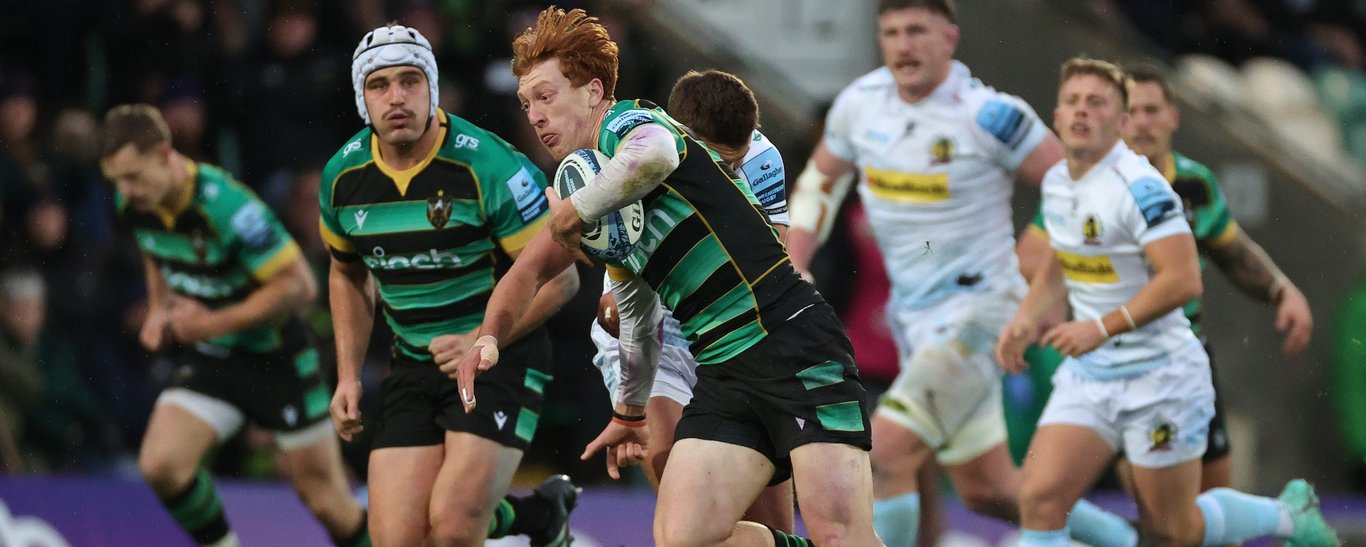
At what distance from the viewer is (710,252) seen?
19.4 ft

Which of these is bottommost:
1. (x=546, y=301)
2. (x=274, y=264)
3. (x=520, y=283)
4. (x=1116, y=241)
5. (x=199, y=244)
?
(x=274, y=264)

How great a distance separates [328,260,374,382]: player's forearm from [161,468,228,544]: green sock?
6.52ft

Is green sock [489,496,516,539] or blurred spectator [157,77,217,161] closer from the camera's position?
Result: green sock [489,496,516,539]

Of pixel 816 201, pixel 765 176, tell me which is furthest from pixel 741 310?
pixel 816 201

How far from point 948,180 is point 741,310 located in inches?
125

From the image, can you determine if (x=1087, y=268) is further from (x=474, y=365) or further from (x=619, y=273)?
(x=474, y=365)

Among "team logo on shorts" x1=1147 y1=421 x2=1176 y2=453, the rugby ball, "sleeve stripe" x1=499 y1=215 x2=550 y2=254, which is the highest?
the rugby ball

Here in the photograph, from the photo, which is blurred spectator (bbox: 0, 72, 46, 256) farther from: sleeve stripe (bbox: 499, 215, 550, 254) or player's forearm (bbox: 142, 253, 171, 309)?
sleeve stripe (bbox: 499, 215, 550, 254)

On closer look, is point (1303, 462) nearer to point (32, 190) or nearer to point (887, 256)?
point (887, 256)

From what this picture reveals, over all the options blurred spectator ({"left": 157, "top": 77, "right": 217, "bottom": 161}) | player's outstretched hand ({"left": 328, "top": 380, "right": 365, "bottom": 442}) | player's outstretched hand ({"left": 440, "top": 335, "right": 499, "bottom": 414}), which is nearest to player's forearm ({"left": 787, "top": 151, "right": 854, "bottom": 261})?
player's outstretched hand ({"left": 328, "top": 380, "right": 365, "bottom": 442})

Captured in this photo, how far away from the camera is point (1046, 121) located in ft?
42.9

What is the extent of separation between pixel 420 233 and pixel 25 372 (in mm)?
4569

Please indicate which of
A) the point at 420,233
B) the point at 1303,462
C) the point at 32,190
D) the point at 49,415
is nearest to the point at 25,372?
the point at 49,415

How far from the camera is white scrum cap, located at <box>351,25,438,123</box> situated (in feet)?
24.3
